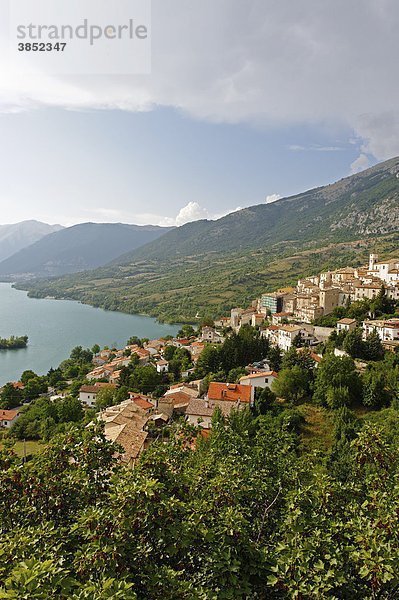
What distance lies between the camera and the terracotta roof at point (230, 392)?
1930 centimetres

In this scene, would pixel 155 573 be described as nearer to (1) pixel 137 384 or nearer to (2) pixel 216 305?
(1) pixel 137 384

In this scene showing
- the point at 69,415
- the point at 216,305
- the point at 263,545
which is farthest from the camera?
the point at 216,305

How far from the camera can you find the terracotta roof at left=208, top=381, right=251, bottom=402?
19.3 metres

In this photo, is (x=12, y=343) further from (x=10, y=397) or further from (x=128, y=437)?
(x=128, y=437)

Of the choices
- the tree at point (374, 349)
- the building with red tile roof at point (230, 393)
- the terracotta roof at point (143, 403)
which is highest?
the tree at point (374, 349)

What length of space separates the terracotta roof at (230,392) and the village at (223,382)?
2.3 inches

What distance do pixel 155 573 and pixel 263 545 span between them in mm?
1465

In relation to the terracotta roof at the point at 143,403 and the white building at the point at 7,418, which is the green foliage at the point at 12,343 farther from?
the terracotta roof at the point at 143,403

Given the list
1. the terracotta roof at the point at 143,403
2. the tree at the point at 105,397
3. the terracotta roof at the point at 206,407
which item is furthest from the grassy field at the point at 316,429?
Result: the tree at the point at 105,397

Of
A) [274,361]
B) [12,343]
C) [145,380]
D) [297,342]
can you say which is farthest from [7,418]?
[12,343]

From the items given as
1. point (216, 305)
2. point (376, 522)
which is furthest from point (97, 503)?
point (216, 305)

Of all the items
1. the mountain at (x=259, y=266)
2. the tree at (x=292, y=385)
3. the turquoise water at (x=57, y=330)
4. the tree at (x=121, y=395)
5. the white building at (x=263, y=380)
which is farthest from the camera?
the mountain at (x=259, y=266)

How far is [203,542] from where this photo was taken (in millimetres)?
3506

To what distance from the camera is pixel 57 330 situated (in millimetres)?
70438
